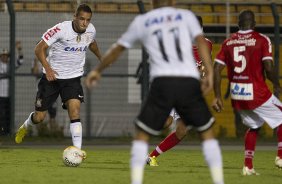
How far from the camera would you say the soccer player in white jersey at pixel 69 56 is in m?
14.9

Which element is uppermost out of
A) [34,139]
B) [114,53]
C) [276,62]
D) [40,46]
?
[114,53]

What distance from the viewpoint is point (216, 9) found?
26.7 metres

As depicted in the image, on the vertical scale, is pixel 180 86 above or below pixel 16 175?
above

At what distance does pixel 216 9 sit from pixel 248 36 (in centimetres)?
1398

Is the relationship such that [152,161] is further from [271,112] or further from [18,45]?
[18,45]

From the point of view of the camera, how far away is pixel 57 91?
15852 millimetres

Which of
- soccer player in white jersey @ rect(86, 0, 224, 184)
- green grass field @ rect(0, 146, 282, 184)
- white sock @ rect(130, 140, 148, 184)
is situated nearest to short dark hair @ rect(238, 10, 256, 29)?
green grass field @ rect(0, 146, 282, 184)

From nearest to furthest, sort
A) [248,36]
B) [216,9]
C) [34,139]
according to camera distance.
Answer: [248,36] → [34,139] → [216,9]

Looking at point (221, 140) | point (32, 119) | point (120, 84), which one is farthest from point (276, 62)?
point (32, 119)

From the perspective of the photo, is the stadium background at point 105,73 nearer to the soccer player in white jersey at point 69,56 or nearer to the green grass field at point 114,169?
the green grass field at point 114,169

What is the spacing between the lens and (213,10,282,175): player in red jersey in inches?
501

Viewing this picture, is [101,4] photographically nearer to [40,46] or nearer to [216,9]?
[216,9]

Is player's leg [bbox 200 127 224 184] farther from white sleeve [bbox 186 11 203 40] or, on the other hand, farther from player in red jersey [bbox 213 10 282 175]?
player in red jersey [bbox 213 10 282 175]

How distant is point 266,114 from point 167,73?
370cm
